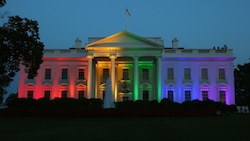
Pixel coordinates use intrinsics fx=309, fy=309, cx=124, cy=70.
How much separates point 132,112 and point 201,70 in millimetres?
22156

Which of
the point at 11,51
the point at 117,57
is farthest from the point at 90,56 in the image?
the point at 11,51

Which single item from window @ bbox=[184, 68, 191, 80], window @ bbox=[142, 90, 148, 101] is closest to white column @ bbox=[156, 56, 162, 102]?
window @ bbox=[142, 90, 148, 101]

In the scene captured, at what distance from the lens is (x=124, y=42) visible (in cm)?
4356

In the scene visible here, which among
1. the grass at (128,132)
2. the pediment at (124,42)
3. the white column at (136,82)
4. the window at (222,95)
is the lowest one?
the grass at (128,132)

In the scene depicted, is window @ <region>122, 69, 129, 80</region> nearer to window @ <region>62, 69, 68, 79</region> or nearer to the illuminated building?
the illuminated building

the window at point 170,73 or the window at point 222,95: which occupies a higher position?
the window at point 170,73

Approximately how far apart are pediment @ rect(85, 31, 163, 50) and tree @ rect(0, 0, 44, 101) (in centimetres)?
1766

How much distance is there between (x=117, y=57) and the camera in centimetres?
4456

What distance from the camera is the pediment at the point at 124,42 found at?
43.0 metres

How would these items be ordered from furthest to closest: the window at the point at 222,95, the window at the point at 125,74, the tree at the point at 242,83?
1. the tree at the point at 242,83
2. the window at the point at 125,74
3. the window at the point at 222,95

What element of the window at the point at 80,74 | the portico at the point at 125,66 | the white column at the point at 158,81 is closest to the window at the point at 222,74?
the portico at the point at 125,66

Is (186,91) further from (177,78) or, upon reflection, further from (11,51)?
(11,51)

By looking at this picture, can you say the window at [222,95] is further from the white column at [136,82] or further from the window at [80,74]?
the window at [80,74]

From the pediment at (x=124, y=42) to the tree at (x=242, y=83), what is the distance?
80.6 ft
